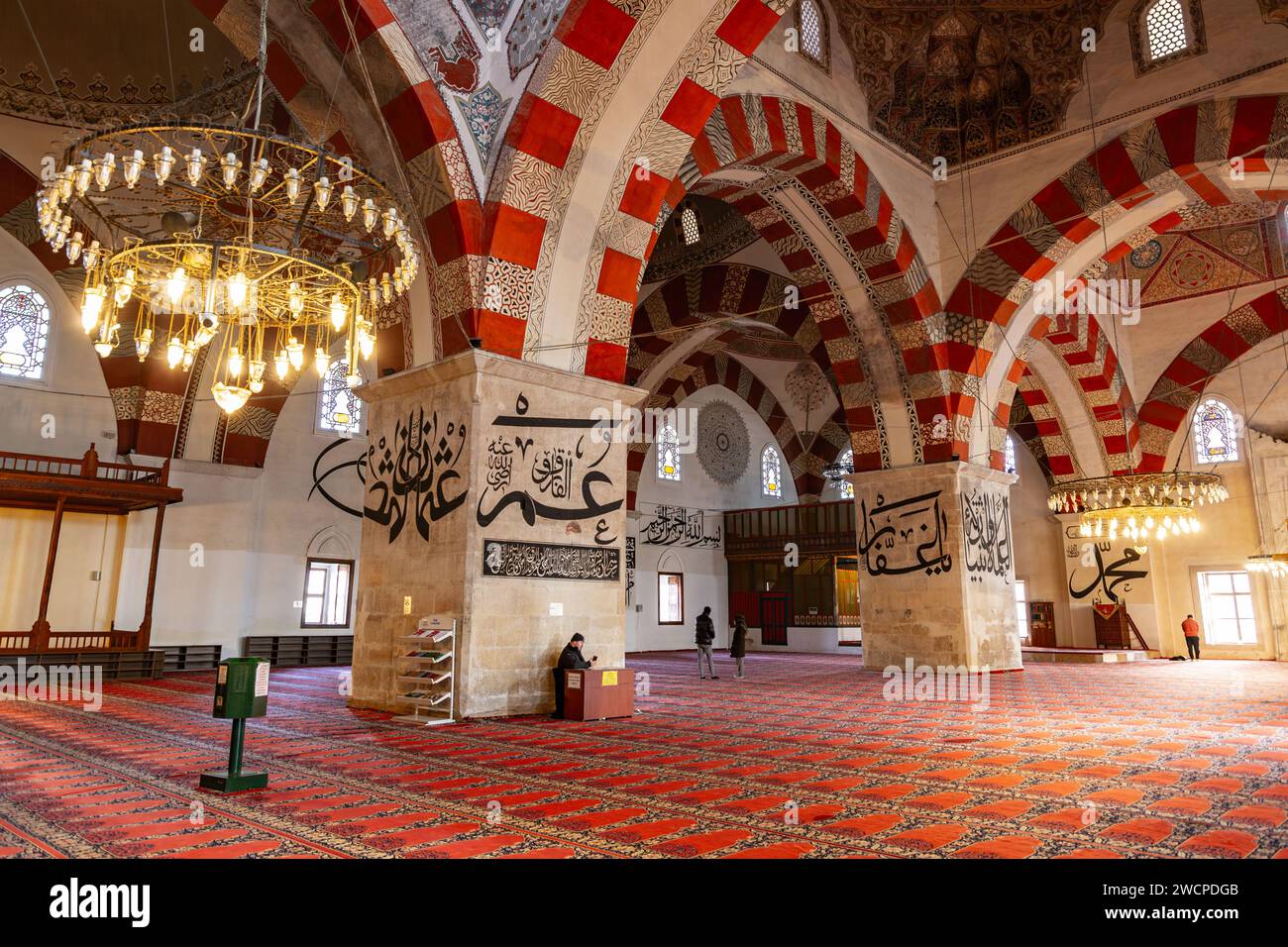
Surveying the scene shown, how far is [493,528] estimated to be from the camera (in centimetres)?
579

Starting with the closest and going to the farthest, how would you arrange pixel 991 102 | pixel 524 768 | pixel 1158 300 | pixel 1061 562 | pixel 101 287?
pixel 524 768 → pixel 101 287 → pixel 991 102 → pixel 1158 300 → pixel 1061 562

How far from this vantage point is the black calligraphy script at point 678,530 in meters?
16.0

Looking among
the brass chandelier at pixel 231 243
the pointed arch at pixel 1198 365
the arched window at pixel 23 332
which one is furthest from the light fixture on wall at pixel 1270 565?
the arched window at pixel 23 332

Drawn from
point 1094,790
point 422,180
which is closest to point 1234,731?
point 1094,790

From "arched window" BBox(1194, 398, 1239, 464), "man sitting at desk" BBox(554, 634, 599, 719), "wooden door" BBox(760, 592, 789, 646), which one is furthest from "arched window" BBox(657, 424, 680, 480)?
"man sitting at desk" BBox(554, 634, 599, 719)

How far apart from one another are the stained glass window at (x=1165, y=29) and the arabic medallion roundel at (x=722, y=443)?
9.93 m

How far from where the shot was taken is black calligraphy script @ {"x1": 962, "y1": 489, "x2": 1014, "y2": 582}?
9836mm

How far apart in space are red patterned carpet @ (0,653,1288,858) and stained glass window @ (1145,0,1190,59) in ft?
22.2

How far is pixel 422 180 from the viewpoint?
245 inches

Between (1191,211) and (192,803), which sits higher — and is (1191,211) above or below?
above

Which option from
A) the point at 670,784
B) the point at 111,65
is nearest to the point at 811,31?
the point at 111,65

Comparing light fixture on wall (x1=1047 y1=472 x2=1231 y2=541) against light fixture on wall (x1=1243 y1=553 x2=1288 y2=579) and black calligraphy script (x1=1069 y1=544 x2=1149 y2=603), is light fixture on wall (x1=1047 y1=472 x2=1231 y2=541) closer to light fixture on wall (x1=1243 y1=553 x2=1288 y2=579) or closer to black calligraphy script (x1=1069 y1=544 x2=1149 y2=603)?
light fixture on wall (x1=1243 y1=553 x2=1288 y2=579)

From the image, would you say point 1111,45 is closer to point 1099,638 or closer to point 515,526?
point 515,526
